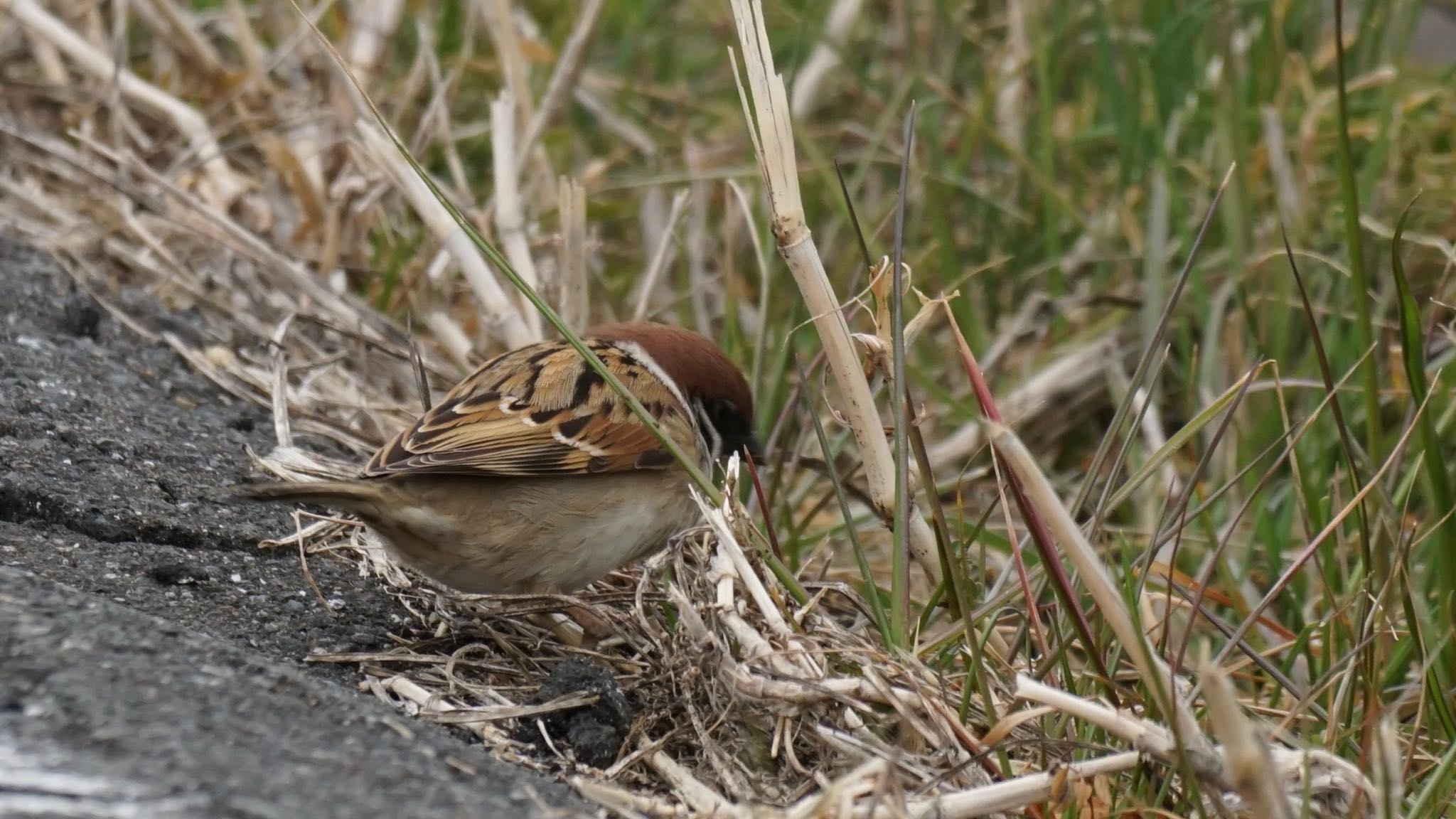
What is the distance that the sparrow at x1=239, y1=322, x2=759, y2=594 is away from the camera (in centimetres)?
298

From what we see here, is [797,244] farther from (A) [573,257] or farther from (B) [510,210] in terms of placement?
(B) [510,210]

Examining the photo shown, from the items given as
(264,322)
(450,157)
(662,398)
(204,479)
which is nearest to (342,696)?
(204,479)

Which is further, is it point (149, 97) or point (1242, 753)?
point (149, 97)

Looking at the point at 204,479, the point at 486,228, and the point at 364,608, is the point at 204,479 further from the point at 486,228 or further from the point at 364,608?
the point at 486,228

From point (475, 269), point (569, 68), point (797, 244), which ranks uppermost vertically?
point (797, 244)

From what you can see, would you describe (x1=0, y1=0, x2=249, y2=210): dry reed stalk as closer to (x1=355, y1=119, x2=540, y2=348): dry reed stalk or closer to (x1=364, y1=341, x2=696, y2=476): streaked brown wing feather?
(x1=355, y1=119, x2=540, y2=348): dry reed stalk

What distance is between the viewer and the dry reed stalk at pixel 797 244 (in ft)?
8.50

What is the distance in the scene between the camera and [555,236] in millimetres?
4012

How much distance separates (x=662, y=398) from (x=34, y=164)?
2.37 m

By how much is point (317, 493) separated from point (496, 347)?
1.58 meters

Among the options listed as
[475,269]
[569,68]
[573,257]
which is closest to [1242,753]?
[573,257]

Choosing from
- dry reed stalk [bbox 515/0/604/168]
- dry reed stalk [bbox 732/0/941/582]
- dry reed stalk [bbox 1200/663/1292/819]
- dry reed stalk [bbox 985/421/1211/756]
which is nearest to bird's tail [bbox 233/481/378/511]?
dry reed stalk [bbox 732/0/941/582]

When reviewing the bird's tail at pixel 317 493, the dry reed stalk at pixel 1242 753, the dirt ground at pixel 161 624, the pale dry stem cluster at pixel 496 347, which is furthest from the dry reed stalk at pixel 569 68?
the dry reed stalk at pixel 1242 753

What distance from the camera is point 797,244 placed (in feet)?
8.61
